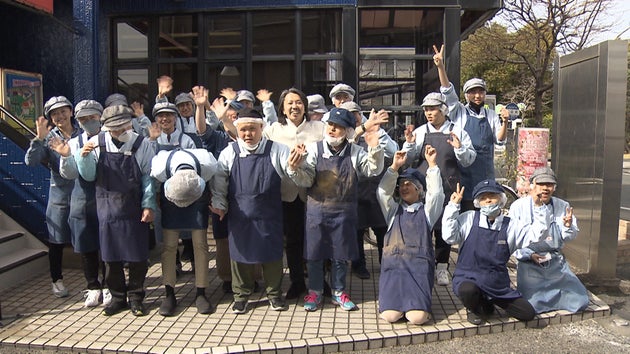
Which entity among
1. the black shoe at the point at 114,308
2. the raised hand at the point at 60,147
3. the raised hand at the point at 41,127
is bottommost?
the black shoe at the point at 114,308

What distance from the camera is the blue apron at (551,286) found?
4582 millimetres

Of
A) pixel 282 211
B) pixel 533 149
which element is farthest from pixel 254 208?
pixel 533 149

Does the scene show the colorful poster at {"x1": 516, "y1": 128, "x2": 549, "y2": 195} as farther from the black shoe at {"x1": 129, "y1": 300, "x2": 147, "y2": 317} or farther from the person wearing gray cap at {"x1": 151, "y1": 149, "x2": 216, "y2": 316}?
the black shoe at {"x1": 129, "y1": 300, "x2": 147, "y2": 317}

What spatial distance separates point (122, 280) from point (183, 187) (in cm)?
120

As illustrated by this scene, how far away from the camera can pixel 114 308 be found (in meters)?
4.62

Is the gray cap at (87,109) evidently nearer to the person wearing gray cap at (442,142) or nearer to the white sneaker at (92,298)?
the white sneaker at (92,298)

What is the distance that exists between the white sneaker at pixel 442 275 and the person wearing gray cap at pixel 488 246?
89 cm

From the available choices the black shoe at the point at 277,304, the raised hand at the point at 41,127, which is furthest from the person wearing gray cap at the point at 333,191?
the raised hand at the point at 41,127

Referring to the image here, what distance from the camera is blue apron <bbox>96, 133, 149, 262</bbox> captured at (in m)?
4.41

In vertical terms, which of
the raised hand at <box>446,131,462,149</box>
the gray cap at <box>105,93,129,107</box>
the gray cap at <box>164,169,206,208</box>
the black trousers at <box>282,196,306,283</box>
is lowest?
the black trousers at <box>282,196,306,283</box>

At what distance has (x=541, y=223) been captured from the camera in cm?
442

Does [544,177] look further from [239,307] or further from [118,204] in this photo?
[118,204]

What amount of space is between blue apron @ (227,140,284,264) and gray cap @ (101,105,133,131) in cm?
96

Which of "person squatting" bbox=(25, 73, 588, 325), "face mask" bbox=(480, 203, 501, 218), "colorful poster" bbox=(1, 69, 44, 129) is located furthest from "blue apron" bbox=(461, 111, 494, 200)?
"colorful poster" bbox=(1, 69, 44, 129)
